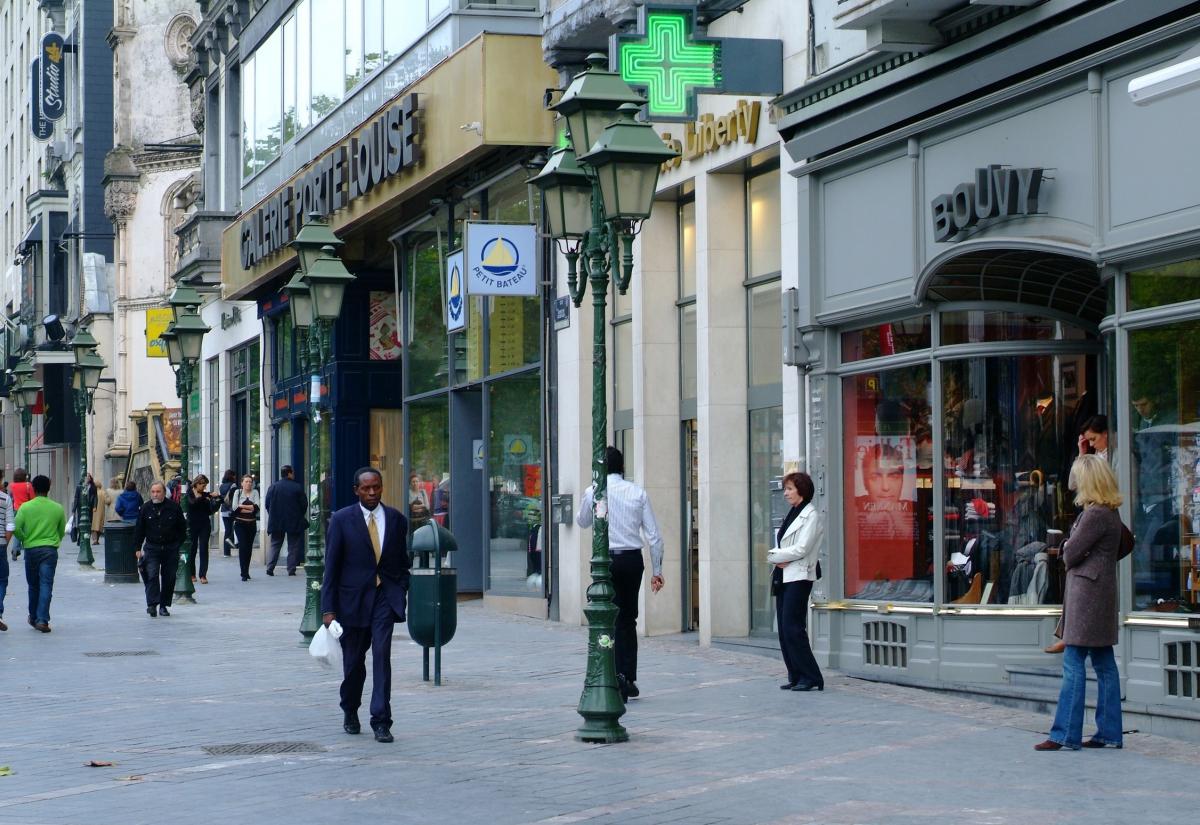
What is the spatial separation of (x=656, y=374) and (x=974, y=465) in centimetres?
598

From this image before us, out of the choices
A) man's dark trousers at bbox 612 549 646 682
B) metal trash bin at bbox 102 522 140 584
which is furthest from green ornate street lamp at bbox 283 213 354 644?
metal trash bin at bbox 102 522 140 584

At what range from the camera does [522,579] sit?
79.0 ft

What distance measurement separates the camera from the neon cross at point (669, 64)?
1722cm

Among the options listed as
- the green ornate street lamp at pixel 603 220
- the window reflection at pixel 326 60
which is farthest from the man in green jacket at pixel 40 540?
the green ornate street lamp at pixel 603 220

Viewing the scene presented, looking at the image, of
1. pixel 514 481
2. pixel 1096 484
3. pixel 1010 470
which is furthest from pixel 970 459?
pixel 514 481

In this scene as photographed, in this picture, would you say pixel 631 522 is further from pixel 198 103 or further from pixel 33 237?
pixel 33 237

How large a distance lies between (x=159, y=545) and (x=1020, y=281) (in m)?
13.1

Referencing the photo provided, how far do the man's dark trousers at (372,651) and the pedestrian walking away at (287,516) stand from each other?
772 inches

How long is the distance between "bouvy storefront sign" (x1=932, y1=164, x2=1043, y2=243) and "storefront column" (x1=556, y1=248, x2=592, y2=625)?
772 cm

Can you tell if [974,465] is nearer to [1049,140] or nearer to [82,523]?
[1049,140]

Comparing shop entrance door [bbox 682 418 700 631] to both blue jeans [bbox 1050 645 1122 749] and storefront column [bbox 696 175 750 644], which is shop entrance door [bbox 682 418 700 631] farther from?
blue jeans [bbox 1050 645 1122 749]

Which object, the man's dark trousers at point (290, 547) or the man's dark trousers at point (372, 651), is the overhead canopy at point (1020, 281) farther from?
the man's dark trousers at point (290, 547)

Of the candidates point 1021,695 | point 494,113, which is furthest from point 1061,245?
point 494,113

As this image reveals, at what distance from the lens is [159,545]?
24.0 meters
